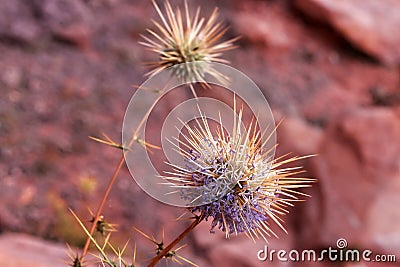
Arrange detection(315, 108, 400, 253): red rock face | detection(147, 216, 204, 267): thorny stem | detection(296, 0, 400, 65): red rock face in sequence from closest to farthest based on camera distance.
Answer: detection(147, 216, 204, 267): thorny stem
detection(315, 108, 400, 253): red rock face
detection(296, 0, 400, 65): red rock face

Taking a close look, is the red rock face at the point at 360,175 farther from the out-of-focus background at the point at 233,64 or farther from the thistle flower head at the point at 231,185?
the thistle flower head at the point at 231,185

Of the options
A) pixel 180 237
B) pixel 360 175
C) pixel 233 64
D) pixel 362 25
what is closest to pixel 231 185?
pixel 180 237

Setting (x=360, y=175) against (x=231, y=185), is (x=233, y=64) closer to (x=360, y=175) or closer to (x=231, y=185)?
(x=360, y=175)

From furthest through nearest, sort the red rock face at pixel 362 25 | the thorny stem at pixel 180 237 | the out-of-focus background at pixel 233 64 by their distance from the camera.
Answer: the red rock face at pixel 362 25, the out-of-focus background at pixel 233 64, the thorny stem at pixel 180 237

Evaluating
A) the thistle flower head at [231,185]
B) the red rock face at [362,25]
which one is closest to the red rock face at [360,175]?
the red rock face at [362,25]

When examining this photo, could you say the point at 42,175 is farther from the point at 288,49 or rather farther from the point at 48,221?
the point at 288,49

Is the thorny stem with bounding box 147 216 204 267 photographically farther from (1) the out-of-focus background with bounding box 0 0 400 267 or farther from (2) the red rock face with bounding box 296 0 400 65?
(2) the red rock face with bounding box 296 0 400 65

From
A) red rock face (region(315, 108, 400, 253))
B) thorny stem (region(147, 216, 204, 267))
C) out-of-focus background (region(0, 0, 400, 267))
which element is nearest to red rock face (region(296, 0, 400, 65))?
out-of-focus background (region(0, 0, 400, 267))

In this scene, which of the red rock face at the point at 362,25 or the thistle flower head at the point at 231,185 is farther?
the red rock face at the point at 362,25

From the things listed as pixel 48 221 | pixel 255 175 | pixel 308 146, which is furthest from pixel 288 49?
pixel 255 175
